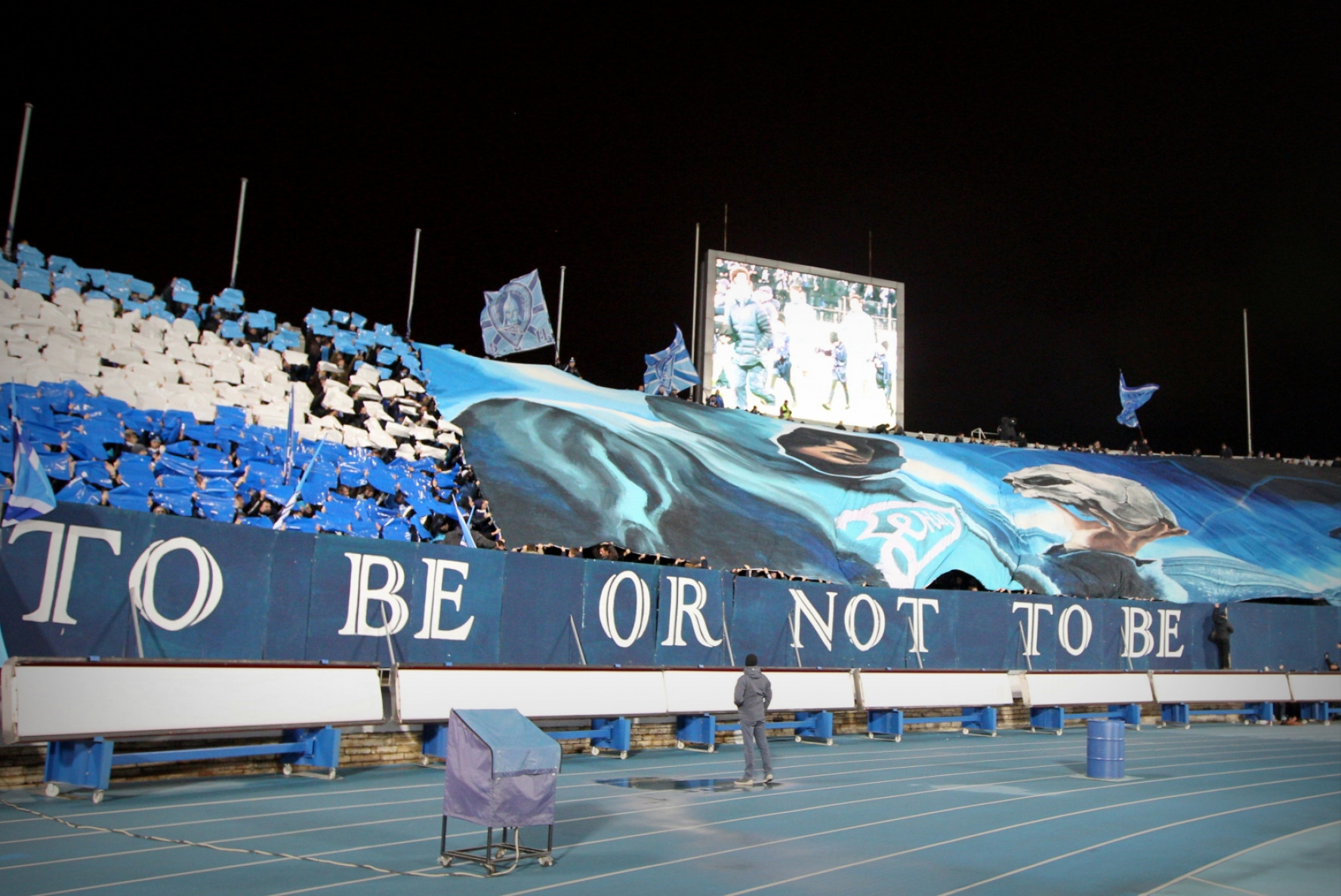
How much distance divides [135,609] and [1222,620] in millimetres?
26590

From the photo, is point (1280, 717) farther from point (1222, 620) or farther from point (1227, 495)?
point (1227, 495)

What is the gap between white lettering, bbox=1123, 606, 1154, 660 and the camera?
2748 centimetres

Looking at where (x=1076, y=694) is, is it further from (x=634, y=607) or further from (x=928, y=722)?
(x=634, y=607)

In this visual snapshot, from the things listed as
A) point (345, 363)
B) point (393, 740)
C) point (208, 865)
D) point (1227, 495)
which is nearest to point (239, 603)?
point (393, 740)

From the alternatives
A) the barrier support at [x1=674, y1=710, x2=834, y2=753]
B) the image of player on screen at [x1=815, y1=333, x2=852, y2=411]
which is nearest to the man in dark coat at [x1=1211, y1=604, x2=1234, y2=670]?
the image of player on screen at [x1=815, y1=333, x2=852, y2=411]

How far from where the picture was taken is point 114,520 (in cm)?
1248

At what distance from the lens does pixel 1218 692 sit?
2652 cm

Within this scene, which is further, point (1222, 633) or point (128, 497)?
point (1222, 633)

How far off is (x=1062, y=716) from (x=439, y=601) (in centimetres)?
1466

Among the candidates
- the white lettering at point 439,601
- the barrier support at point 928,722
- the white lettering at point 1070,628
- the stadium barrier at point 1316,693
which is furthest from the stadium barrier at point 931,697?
the stadium barrier at point 1316,693

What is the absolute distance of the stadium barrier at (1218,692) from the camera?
25.9 m

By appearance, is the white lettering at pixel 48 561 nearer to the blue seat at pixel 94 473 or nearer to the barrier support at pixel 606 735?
the blue seat at pixel 94 473

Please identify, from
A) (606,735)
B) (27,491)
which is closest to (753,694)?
(606,735)

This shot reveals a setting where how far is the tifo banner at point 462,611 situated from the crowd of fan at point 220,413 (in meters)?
3.56
